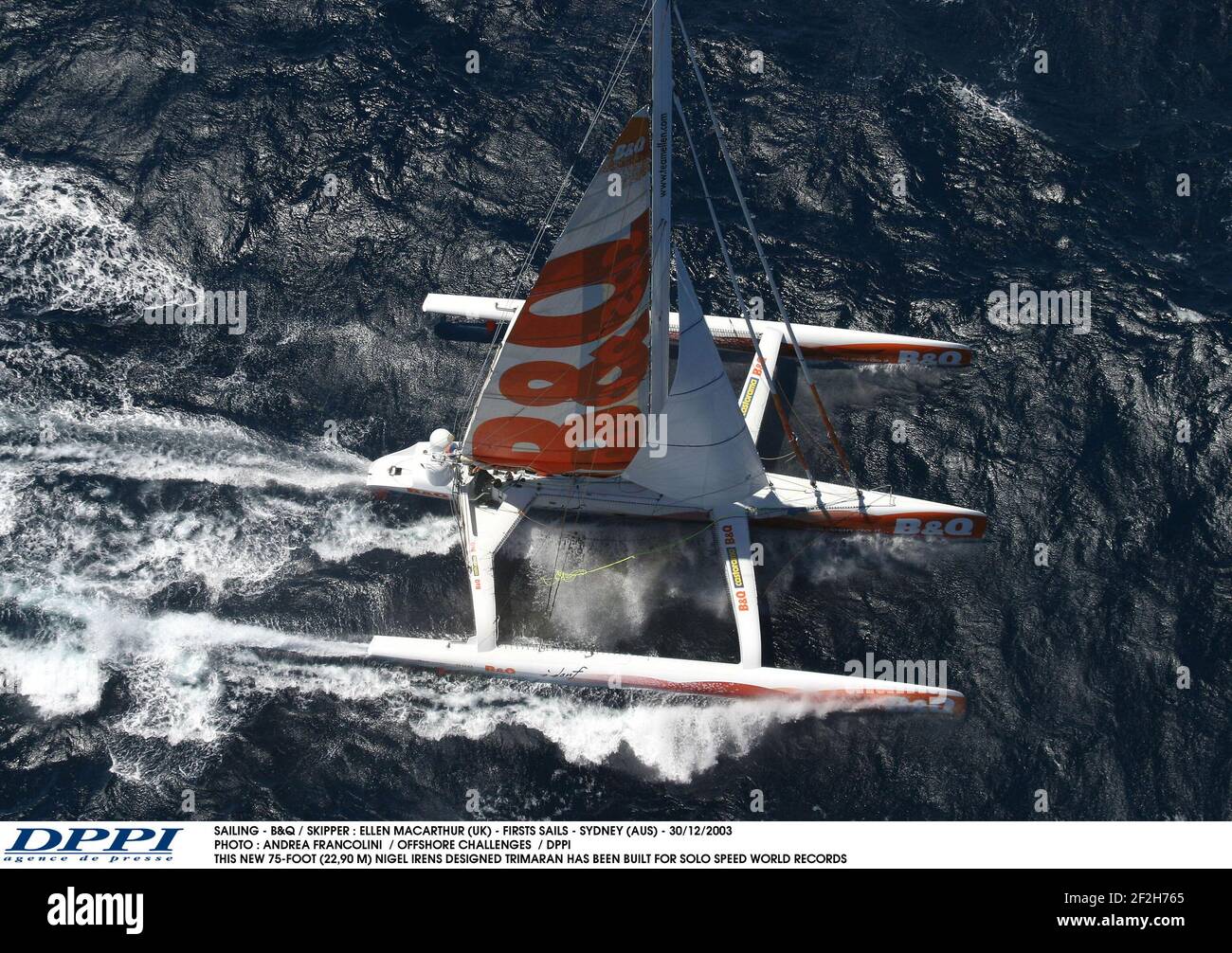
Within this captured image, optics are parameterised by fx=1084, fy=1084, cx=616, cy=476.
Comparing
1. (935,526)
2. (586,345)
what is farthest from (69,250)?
(935,526)

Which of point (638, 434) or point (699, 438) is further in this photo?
point (699, 438)

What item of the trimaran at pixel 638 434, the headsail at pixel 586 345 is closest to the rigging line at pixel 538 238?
the trimaran at pixel 638 434

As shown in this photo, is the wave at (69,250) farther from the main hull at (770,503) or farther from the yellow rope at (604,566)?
the yellow rope at (604,566)

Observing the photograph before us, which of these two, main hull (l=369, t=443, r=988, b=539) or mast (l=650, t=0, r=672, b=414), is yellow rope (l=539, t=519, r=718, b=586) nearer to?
main hull (l=369, t=443, r=988, b=539)

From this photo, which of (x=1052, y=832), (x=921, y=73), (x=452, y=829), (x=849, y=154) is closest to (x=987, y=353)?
(x=849, y=154)

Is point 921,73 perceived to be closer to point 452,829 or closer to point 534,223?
point 534,223

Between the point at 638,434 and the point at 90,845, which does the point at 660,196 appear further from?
the point at 90,845

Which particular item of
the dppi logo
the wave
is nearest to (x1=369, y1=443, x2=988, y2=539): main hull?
the wave

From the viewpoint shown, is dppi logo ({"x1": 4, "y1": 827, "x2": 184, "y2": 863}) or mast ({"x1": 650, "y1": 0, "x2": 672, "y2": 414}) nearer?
mast ({"x1": 650, "y1": 0, "x2": 672, "y2": 414})
